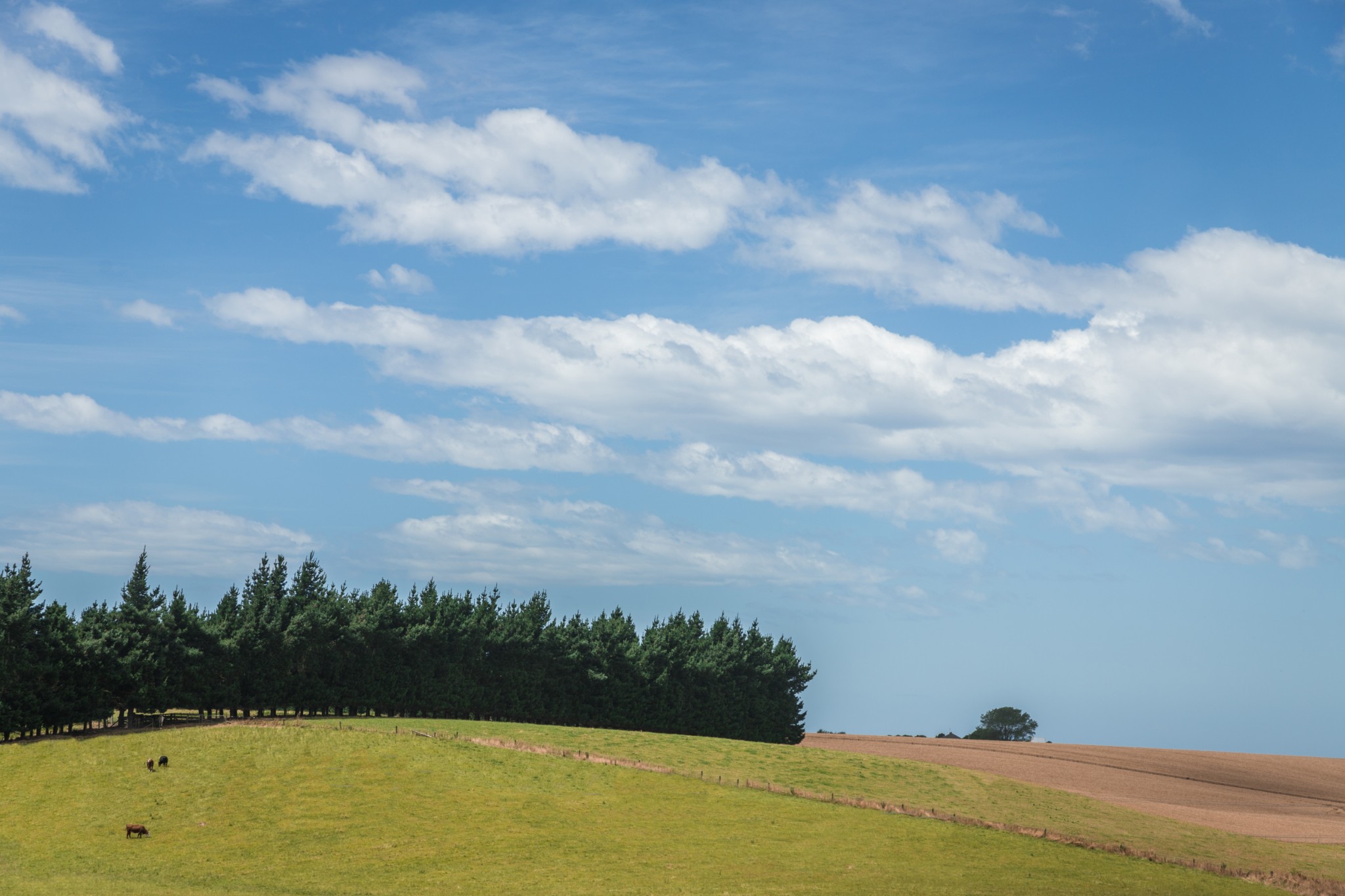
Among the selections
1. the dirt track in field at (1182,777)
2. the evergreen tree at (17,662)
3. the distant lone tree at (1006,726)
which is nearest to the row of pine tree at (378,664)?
the evergreen tree at (17,662)

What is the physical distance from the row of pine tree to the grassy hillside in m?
9.58

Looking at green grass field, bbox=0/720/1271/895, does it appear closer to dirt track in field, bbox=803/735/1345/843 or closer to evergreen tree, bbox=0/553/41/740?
evergreen tree, bbox=0/553/41/740

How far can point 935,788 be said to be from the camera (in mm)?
77125

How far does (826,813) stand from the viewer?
209 feet

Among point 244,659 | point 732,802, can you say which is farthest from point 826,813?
point 244,659

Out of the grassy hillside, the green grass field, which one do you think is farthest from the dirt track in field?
the green grass field

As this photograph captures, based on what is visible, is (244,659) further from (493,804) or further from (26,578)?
(493,804)

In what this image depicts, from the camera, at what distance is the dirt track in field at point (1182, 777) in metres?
80.2

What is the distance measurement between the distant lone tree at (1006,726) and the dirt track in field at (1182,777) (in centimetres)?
4857

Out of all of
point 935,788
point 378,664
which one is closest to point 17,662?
point 378,664

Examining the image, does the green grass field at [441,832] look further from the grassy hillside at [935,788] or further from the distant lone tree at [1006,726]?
the distant lone tree at [1006,726]

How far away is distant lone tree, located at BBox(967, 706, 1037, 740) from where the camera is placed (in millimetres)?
179750

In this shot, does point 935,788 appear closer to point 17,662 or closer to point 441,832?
point 441,832

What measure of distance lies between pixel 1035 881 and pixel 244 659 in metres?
63.9
